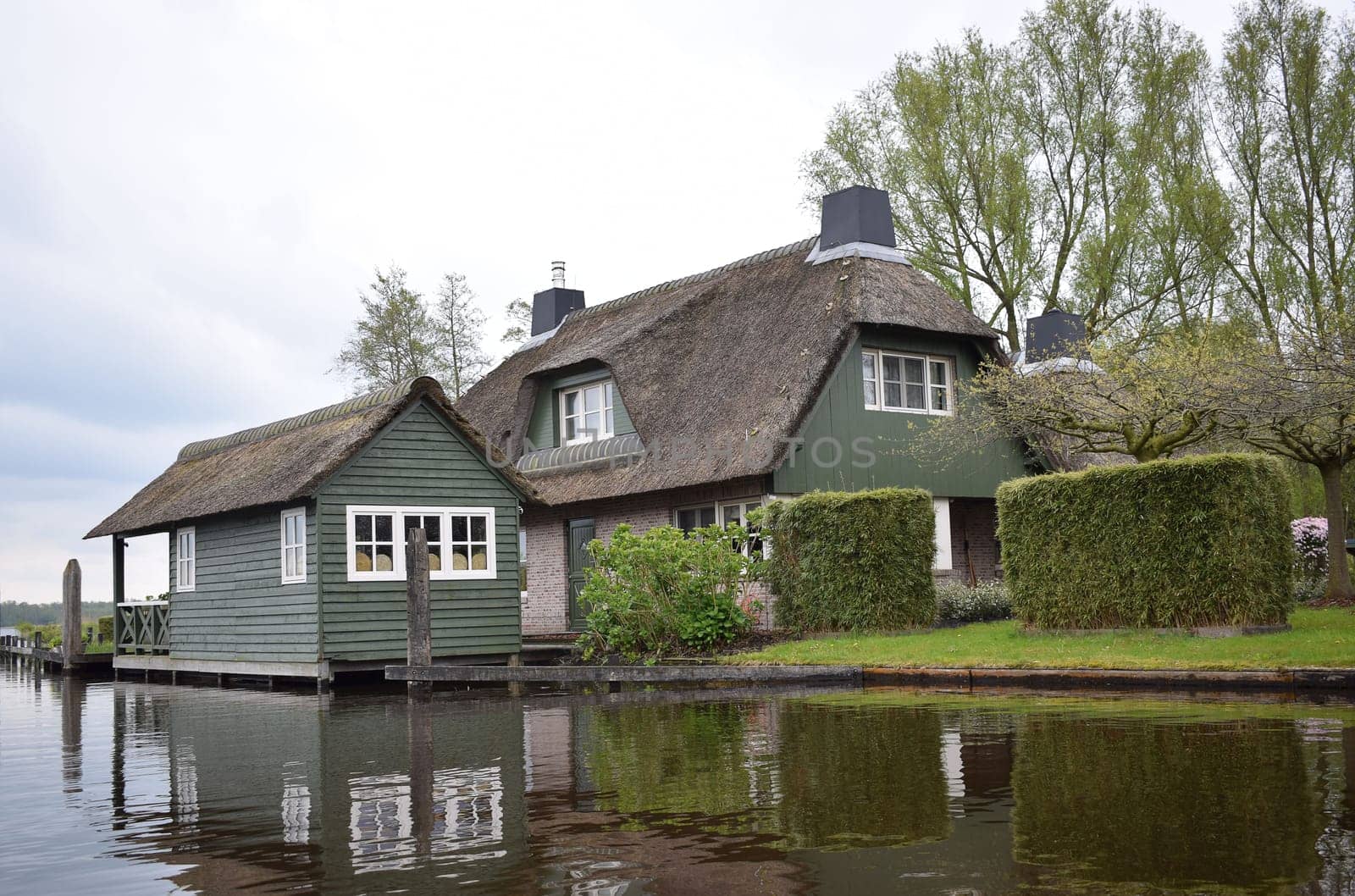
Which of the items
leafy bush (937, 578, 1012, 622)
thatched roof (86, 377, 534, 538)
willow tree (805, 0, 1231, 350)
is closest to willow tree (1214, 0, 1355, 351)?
willow tree (805, 0, 1231, 350)

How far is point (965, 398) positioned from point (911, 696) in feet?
41.4

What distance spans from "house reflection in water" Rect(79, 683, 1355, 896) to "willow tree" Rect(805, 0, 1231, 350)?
23516mm

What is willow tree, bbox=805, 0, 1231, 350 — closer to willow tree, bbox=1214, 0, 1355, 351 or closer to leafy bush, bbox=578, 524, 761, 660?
willow tree, bbox=1214, 0, 1355, 351

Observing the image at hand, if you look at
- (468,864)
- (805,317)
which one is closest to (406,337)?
(805,317)

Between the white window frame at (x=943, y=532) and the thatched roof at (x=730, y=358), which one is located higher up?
the thatched roof at (x=730, y=358)

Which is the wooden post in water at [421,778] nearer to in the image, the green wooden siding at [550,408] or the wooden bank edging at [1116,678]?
the wooden bank edging at [1116,678]

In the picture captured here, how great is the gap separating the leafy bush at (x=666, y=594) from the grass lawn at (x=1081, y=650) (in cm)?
123

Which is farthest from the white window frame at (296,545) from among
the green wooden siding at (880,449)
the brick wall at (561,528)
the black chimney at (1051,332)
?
the black chimney at (1051,332)

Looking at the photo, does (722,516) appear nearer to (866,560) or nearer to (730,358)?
(730,358)

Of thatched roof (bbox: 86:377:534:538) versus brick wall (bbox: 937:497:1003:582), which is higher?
thatched roof (bbox: 86:377:534:538)

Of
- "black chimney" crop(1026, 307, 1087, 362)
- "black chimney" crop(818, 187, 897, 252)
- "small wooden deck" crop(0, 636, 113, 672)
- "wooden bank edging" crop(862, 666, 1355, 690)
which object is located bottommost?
"small wooden deck" crop(0, 636, 113, 672)

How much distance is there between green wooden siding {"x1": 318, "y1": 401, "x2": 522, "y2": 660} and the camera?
19156 mm

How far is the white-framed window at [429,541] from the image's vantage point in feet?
64.1

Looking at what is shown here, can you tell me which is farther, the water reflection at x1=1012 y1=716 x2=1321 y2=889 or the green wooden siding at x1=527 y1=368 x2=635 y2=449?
the green wooden siding at x1=527 y1=368 x2=635 y2=449
